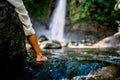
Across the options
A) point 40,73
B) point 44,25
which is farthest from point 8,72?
point 44,25

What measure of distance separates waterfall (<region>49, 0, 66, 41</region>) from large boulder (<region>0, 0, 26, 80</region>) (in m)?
12.5

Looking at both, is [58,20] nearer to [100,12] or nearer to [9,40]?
[100,12]

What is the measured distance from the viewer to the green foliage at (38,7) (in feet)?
55.6

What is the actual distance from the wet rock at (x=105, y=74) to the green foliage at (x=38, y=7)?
12.9m

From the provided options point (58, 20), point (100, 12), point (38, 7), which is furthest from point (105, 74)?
point (38, 7)

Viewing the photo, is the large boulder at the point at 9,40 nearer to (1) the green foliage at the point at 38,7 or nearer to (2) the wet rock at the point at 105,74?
(2) the wet rock at the point at 105,74

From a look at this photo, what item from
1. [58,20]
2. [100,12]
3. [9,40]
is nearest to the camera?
[9,40]

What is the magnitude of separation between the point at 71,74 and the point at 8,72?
0.95 metres

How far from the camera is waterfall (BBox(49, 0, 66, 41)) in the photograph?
55.2 ft

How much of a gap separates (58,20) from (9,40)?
44.4 feet

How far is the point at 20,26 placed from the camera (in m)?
4.07

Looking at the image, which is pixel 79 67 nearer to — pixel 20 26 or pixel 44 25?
pixel 20 26

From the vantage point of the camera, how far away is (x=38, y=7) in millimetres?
17328

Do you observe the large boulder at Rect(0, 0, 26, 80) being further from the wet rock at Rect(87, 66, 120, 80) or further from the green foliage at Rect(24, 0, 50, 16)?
the green foliage at Rect(24, 0, 50, 16)
